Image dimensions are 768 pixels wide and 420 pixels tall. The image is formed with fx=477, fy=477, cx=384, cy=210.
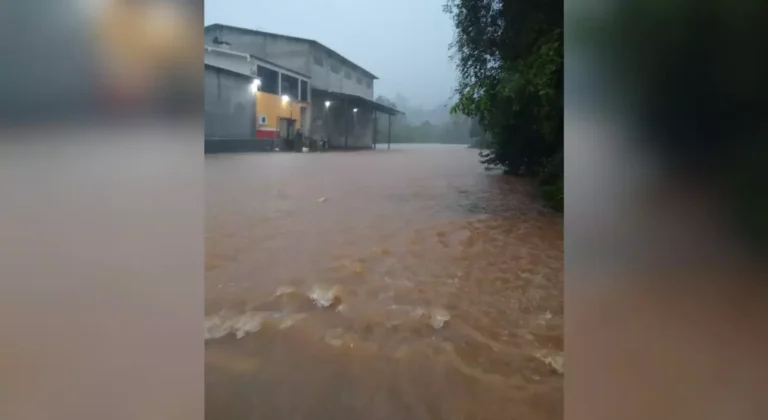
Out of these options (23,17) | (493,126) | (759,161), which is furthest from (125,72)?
(759,161)

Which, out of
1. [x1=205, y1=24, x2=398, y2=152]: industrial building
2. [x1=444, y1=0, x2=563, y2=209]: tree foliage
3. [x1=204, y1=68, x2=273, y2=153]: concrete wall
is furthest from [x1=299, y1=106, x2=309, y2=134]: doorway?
[x1=444, y1=0, x2=563, y2=209]: tree foliage

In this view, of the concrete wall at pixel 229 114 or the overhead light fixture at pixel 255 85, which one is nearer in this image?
the concrete wall at pixel 229 114

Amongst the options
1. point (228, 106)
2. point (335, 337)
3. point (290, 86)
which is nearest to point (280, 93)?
point (290, 86)

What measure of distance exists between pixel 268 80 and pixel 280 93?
0.05 metres

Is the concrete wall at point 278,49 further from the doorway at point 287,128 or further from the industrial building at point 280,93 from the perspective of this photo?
the doorway at point 287,128

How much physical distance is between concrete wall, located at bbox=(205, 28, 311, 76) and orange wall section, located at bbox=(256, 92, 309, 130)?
0.09 m

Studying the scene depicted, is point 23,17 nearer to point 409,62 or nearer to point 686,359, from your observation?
point 409,62

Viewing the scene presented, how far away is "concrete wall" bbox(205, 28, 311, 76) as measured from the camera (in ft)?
3.92

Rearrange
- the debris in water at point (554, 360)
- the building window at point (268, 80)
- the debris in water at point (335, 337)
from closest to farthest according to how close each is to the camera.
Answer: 1. the debris in water at point (554, 360)
2. the debris in water at point (335, 337)
3. the building window at point (268, 80)

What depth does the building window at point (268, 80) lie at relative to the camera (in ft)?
4.13

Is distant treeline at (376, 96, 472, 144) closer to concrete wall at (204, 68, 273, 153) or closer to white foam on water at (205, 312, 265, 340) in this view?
concrete wall at (204, 68, 273, 153)

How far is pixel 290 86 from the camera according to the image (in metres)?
1.27

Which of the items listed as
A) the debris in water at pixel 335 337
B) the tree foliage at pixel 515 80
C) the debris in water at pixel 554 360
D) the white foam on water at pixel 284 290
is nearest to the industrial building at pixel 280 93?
the tree foliage at pixel 515 80

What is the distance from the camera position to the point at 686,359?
77 centimetres
